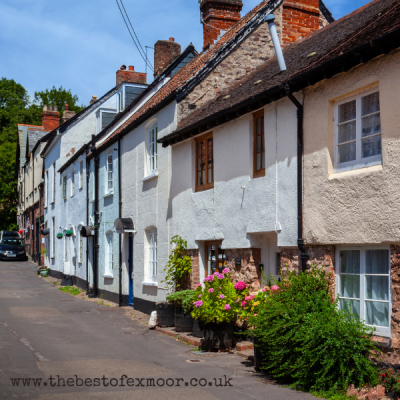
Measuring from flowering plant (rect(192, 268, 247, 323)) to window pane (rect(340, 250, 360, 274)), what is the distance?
104 inches

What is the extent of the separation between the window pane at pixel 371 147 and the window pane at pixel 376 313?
2.22 metres

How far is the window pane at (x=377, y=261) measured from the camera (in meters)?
7.95

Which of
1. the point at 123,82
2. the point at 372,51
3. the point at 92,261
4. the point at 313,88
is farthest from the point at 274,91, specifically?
the point at 123,82

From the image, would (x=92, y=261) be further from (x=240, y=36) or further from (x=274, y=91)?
(x=274, y=91)

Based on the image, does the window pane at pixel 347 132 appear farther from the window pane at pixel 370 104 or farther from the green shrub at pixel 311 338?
the green shrub at pixel 311 338

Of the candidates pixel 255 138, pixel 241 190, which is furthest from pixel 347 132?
pixel 241 190

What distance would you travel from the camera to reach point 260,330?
8.37m

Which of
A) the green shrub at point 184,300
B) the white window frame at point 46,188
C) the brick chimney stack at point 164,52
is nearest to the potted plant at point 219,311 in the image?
the green shrub at point 184,300

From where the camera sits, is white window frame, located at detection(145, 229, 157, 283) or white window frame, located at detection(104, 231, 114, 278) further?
white window frame, located at detection(104, 231, 114, 278)

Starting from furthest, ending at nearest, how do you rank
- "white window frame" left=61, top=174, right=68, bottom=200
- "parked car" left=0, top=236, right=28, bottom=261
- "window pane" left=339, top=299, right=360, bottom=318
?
"parked car" left=0, top=236, right=28, bottom=261 < "white window frame" left=61, top=174, right=68, bottom=200 < "window pane" left=339, top=299, right=360, bottom=318

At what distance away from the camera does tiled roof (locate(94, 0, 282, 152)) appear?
1507 centimetres

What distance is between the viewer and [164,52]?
2400 cm

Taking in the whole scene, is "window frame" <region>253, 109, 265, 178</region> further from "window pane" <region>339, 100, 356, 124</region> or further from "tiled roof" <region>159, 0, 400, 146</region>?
"window pane" <region>339, 100, 356, 124</region>

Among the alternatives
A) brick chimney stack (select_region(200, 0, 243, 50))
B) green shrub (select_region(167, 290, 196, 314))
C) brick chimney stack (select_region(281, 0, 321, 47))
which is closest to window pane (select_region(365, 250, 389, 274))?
green shrub (select_region(167, 290, 196, 314))
